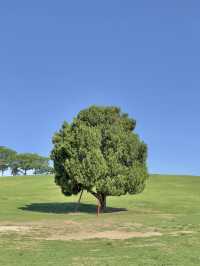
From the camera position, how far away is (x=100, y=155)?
4722 cm

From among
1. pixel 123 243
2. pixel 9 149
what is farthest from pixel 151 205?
pixel 9 149

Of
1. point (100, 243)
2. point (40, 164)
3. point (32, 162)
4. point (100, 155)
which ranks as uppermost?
point (32, 162)

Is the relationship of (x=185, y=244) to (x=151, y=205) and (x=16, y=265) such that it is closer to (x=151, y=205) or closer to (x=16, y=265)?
(x=16, y=265)

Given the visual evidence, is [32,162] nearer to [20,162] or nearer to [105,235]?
[20,162]

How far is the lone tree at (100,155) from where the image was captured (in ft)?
153

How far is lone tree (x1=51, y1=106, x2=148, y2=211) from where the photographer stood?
46.7 m

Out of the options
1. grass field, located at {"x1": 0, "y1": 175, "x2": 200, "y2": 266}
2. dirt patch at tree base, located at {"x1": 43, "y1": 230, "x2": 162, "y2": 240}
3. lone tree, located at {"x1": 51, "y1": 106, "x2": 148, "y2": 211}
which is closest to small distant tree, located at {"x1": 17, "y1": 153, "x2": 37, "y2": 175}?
lone tree, located at {"x1": 51, "y1": 106, "x2": 148, "y2": 211}

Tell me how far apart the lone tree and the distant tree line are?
112075 mm

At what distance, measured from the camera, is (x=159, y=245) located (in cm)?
2347

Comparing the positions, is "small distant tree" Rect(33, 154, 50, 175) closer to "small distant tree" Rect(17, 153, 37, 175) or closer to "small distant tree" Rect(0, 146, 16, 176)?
"small distant tree" Rect(17, 153, 37, 175)

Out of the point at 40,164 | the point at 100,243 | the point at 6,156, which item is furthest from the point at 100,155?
the point at 40,164

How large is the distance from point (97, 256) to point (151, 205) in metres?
41.6

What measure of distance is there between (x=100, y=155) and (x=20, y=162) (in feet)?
401

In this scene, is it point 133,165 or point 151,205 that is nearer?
point 133,165
